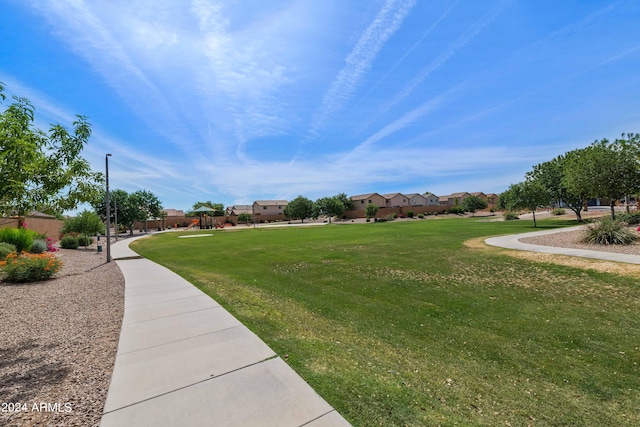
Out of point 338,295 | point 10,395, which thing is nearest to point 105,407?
point 10,395

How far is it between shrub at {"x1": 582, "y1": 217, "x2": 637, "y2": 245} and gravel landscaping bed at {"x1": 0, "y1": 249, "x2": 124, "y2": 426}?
63.5ft

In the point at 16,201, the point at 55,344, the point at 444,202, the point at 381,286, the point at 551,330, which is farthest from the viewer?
the point at 444,202

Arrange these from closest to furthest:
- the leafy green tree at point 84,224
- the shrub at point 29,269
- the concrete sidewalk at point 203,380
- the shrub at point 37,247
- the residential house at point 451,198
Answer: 1. the concrete sidewalk at point 203,380
2. the shrub at point 29,269
3. the shrub at point 37,247
4. the leafy green tree at point 84,224
5. the residential house at point 451,198

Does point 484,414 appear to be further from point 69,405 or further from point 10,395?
point 10,395

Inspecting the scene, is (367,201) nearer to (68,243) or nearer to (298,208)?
(298,208)

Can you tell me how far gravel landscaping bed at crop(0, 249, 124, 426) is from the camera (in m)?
3.10

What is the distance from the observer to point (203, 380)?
3.47m

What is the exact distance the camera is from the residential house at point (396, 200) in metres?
83.7

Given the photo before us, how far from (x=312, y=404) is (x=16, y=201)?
5332 mm

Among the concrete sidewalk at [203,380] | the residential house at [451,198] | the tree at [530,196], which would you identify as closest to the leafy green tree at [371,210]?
the tree at [530,196]

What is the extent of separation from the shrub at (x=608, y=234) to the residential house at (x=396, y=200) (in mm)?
68285

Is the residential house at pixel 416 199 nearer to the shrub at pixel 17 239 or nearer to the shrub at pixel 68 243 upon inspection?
the shrub at pixel 68 243

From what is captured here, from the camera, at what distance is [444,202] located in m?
100

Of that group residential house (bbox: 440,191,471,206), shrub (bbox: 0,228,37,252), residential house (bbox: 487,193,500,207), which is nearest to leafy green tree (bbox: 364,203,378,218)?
residential house (bbox: 440,191,471,206)
